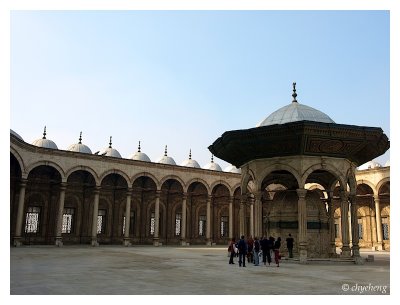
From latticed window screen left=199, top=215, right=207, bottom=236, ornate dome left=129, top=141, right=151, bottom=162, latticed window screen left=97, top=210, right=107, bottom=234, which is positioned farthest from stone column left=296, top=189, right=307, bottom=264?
ornate dome left=129, top=141, right=151, bottom=162

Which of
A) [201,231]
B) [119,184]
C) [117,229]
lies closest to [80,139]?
[119,184]

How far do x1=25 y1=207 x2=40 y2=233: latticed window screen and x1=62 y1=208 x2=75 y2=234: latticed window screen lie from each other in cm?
203

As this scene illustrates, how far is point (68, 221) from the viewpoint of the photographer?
29.7 metres

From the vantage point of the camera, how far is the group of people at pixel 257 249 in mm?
12781

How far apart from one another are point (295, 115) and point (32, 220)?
21765mm

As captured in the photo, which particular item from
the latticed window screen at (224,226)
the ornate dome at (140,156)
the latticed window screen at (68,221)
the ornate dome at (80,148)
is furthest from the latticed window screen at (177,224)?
the ornate dome at (80,148)

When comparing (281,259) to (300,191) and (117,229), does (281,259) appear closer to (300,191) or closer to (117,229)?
(300,191)

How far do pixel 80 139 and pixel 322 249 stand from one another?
26.7m

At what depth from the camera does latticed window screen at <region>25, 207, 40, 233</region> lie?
Result: 2783 cm

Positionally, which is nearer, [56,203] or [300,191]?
[300,191]

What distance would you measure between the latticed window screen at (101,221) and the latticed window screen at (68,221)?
2226mm

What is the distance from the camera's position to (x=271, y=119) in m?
15.9

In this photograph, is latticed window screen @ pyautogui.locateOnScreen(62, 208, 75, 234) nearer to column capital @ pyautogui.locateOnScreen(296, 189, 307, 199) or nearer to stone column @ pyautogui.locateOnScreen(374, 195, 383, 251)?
column capital @ pyautogui.locateOnScreen(296, 189, 307, 199)

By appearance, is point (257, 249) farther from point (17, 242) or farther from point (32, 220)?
point (32, 220)
